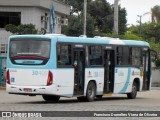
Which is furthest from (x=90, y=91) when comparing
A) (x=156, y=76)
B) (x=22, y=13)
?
(x=156, y=76)

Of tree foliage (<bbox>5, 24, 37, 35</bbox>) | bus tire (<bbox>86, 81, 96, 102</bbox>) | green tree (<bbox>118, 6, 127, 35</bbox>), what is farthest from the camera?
green tree (<bbox>118, 6, 127, 35</bbox>)

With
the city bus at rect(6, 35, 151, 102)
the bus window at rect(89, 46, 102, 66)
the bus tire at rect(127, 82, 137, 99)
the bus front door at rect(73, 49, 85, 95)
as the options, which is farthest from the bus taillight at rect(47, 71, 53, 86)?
the bus tire at rect(127, 82, 137, 99)

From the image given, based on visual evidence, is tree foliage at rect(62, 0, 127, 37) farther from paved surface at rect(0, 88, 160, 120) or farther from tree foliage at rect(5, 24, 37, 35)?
paved surface at rect(0, 88, 160, 120)

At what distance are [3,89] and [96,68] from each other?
12.8 m

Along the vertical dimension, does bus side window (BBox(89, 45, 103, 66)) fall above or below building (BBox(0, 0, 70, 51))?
below

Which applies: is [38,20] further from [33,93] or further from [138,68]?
[33,93]

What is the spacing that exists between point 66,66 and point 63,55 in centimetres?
47

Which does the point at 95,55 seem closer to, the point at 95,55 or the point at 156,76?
the point at 95,55

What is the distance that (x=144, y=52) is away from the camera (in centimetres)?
3144

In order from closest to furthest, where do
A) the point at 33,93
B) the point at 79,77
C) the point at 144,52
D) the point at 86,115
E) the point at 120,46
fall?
the point at 86,115
the point at 33,93
the point at 79,77
the point at 120,46
the point at 144,52

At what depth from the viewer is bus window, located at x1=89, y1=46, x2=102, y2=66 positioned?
2662 centimetres

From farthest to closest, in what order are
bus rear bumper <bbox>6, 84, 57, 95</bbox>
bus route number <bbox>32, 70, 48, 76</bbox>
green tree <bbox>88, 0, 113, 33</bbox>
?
green tree <bbox>88, 0, 113, 33</bbox>
bus route number <bbox>32, 70, 48, 76</bbox>
bus rear bumper <bbox>6, 84, 57, 95</bbox>

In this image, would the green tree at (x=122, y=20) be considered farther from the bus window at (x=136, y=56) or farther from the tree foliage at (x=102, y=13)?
the bus window at (x=136, y=56)

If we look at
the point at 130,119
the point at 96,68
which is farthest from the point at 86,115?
the point at 96,68
